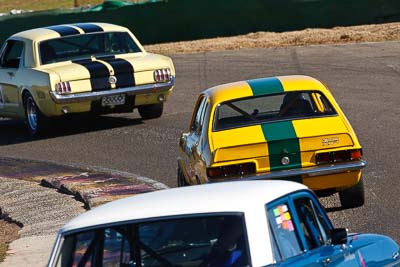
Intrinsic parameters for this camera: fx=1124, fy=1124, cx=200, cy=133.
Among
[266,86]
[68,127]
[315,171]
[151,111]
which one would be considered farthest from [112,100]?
[315,171]

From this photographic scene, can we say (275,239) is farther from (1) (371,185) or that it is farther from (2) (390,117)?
(2) (390,117)

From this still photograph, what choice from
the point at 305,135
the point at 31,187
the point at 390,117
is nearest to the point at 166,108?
the point at 390,117

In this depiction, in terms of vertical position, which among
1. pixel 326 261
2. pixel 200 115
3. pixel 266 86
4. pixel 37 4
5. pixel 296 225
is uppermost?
pixel 296 225

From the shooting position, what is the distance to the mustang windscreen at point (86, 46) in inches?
682

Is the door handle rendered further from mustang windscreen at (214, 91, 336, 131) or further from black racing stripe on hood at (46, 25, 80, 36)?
black racing stripe on hood at (46, 25, 80, 36)

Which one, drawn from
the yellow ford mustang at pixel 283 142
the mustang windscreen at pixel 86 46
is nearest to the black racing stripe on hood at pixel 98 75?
the mustang windscreen at pixel 86 46

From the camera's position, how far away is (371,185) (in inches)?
468

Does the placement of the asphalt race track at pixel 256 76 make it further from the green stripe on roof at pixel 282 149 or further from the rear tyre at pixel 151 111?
the green stripe on roof at pixel 282 149

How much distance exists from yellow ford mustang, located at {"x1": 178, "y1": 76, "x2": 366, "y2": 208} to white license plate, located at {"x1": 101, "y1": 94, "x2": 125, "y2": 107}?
18.2ft

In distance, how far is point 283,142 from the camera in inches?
406

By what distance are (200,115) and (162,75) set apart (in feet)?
18.0

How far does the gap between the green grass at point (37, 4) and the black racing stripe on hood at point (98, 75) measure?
30473mm

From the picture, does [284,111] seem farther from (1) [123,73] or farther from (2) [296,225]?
(1) [123,73]

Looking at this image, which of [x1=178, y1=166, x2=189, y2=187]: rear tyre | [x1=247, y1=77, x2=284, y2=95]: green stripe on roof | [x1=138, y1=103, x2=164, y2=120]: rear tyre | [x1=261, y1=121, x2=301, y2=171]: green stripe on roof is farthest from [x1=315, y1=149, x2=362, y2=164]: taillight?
[x1=138, y1=103, x2=164, y2=120]: rear tyre
